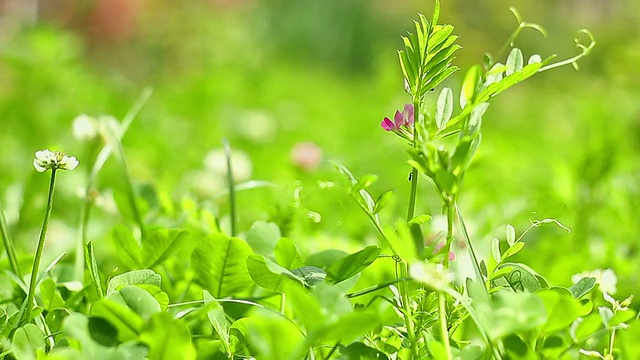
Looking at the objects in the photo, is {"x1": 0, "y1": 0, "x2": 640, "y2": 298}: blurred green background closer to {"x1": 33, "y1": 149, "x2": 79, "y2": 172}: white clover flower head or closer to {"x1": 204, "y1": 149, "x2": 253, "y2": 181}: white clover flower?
{"x1": 204, "y1": 149, "x2": 253, "y2": 181}: white clover flower

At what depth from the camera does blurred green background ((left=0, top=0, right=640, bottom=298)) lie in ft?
3.36

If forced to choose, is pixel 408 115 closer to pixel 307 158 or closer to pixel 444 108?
pixel 444 108

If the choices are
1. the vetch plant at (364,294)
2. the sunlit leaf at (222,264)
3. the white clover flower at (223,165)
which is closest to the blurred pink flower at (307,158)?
the white clover flower at (223,165)

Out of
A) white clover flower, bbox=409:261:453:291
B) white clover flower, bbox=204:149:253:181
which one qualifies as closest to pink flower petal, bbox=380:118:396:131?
white clover flower, bbox=409:261:453:291

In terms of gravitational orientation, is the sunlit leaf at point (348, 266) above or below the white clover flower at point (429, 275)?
below

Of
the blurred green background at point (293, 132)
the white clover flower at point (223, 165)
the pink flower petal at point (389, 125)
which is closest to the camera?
the pink flower petal at point (389, 125)

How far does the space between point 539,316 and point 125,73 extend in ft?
19.5

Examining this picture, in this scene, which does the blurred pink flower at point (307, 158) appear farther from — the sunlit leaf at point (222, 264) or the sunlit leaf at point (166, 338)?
the sunlit leaf at point (166, 338)

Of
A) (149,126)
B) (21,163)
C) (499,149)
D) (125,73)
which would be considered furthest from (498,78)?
(125,73)

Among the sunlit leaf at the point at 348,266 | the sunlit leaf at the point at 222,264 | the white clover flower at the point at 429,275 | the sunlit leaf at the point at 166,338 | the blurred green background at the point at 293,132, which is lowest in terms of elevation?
the blurred green background at the point at 293,132

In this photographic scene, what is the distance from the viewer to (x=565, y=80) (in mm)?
4867

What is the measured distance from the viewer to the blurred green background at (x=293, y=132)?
3.36 ft

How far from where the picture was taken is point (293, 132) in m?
2.61

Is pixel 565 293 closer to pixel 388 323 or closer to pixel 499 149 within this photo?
pixel 388 323
